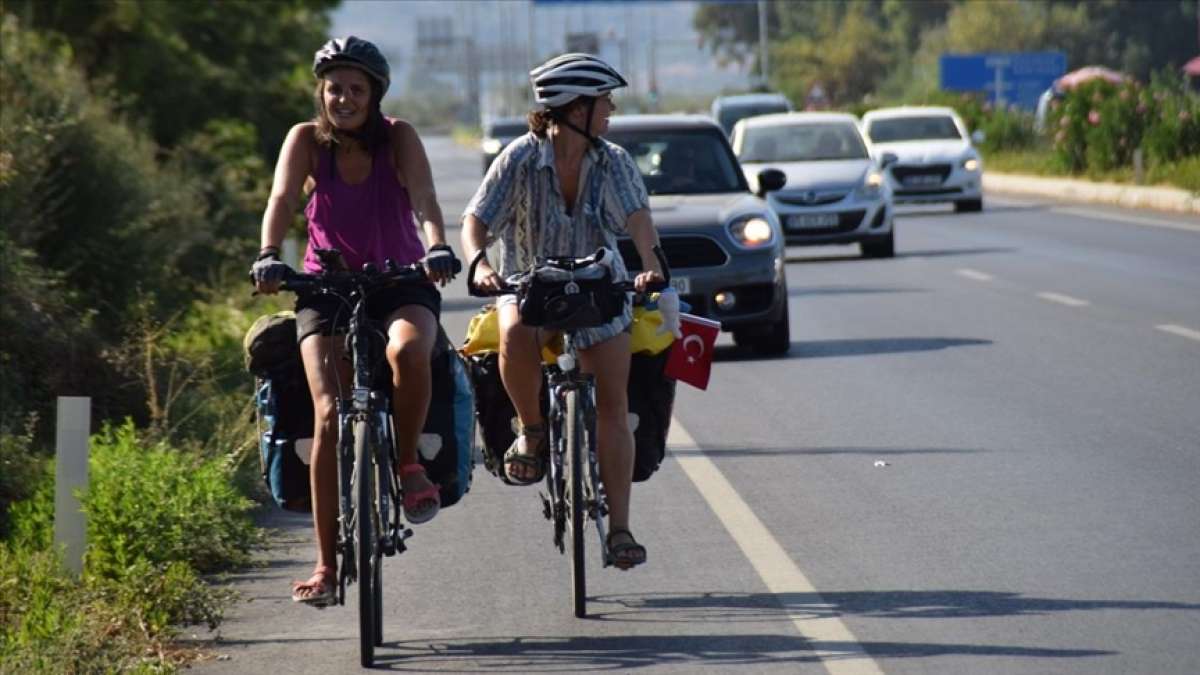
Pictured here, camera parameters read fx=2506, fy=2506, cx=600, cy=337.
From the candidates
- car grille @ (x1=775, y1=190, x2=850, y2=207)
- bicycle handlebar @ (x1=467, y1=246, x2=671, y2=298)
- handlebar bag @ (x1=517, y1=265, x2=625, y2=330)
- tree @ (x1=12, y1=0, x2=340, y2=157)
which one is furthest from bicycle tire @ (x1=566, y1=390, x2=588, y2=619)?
car grille @ (x1=775, y1=190, x2=850, y2=207)

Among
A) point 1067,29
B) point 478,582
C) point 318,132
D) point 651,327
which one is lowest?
point 478,582

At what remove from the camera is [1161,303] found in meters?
19.4

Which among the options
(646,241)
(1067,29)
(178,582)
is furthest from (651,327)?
(1067,29)

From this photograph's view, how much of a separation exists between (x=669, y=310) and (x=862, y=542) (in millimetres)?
1418

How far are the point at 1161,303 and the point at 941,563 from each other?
37.3 feet

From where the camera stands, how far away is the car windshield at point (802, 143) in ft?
89.8

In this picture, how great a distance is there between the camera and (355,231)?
24.3 feet

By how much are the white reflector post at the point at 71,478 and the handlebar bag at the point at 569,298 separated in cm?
175

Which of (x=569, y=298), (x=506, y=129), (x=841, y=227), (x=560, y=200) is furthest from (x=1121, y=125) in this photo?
(x=569, y=298)

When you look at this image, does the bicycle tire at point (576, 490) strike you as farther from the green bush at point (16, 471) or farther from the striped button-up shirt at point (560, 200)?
the green bush at point (16, 471)

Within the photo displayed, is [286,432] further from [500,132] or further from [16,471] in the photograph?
[500,132]

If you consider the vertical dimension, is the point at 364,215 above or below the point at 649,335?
above

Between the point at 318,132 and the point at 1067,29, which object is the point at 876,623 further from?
the point at 1067,29

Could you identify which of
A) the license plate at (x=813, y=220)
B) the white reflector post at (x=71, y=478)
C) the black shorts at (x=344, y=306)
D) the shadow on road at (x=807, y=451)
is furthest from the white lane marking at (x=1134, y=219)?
the black shorts at (x=344, y=306)
